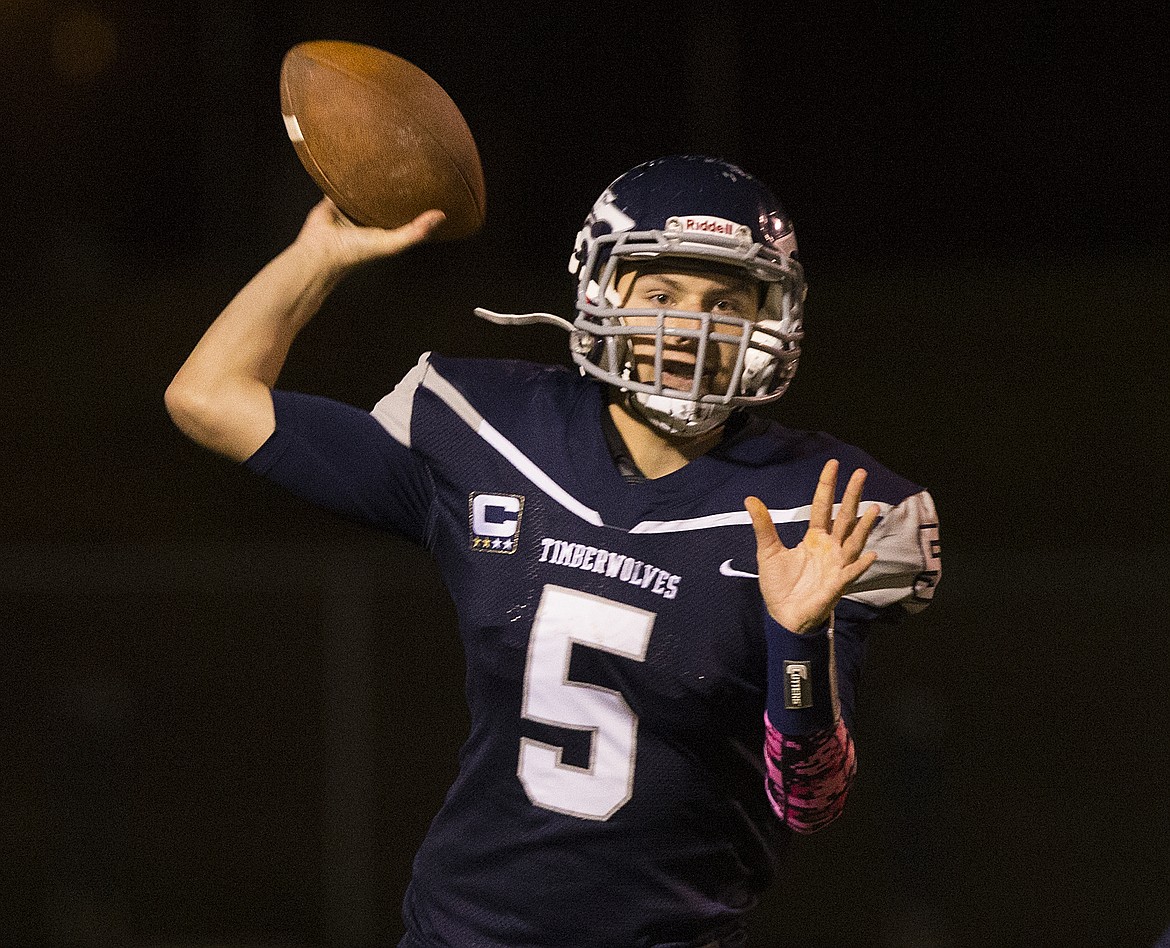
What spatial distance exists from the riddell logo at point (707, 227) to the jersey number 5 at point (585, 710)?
51 centimetres

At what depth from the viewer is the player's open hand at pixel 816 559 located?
181 cm

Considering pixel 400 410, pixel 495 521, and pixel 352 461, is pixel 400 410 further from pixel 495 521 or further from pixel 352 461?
pixel 495 521

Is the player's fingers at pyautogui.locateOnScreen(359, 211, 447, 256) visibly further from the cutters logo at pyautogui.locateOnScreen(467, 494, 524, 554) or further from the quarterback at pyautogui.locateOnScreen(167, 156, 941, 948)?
the cutters logo at pyautogui.locateOnScreen(467, 494, 524, 554)

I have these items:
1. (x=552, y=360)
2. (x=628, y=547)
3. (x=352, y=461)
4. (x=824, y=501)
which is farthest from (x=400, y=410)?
(x=552, y=360)

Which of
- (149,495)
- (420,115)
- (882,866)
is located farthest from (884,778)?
(420,115)

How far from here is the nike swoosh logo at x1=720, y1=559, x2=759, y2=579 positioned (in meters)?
1.98

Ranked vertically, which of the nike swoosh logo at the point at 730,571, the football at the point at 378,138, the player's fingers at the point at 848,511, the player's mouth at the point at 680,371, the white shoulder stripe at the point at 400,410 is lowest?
the nike swoosh logo at the point at 730,571

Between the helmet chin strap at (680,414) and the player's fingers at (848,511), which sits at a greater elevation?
the helmet chin strap at (680,414)

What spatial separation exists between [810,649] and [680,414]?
38 cm

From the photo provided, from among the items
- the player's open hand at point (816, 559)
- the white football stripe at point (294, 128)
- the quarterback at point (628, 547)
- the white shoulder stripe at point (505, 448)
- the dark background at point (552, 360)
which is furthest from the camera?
the dark background at point (552, 360)

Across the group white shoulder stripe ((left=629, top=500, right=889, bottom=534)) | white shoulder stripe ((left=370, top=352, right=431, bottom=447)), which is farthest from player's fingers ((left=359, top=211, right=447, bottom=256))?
white shoulder stripe ((left=629, top=500, right=889, bottom=534))

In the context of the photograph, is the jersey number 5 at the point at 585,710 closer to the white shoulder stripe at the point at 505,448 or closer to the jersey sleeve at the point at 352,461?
the white shoulder stripe at the point at 505,448

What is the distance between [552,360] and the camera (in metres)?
5.52

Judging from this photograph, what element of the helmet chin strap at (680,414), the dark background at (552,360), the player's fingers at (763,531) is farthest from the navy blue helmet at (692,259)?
the dark background at (552,360)
